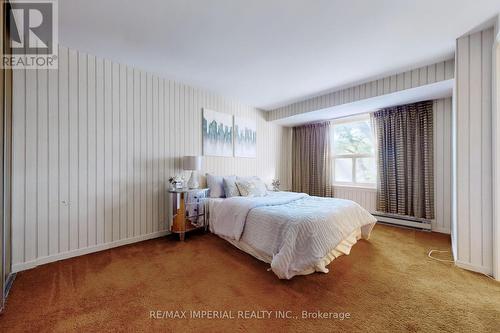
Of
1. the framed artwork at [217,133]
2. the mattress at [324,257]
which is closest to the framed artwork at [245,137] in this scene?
the framed artwork at [217,133]

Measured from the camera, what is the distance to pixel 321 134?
479 centimetres

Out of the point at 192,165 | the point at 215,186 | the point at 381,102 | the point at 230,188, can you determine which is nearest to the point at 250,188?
the point at 230,188

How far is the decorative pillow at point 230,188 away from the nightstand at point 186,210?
13.9 inches

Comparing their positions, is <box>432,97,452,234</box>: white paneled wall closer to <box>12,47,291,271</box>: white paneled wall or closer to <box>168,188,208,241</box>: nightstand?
<box>168,188,208,241</box>: nightstand

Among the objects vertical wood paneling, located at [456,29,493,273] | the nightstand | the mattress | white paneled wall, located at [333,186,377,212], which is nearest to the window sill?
white paneled wall, located at [333,186,377,212]

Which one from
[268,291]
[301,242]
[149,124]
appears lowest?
[268,291]

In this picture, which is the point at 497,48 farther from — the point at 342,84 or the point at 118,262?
the point at 118,262

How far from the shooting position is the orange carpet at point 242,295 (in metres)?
1.43

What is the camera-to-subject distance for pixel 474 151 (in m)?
2.16

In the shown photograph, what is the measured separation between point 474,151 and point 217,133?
134 inches

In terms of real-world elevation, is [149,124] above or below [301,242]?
above

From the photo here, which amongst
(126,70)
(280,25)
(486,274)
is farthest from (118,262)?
(486,274)

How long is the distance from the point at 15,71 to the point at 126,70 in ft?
3.48

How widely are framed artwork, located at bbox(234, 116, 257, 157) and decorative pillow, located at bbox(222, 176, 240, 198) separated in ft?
2.67
